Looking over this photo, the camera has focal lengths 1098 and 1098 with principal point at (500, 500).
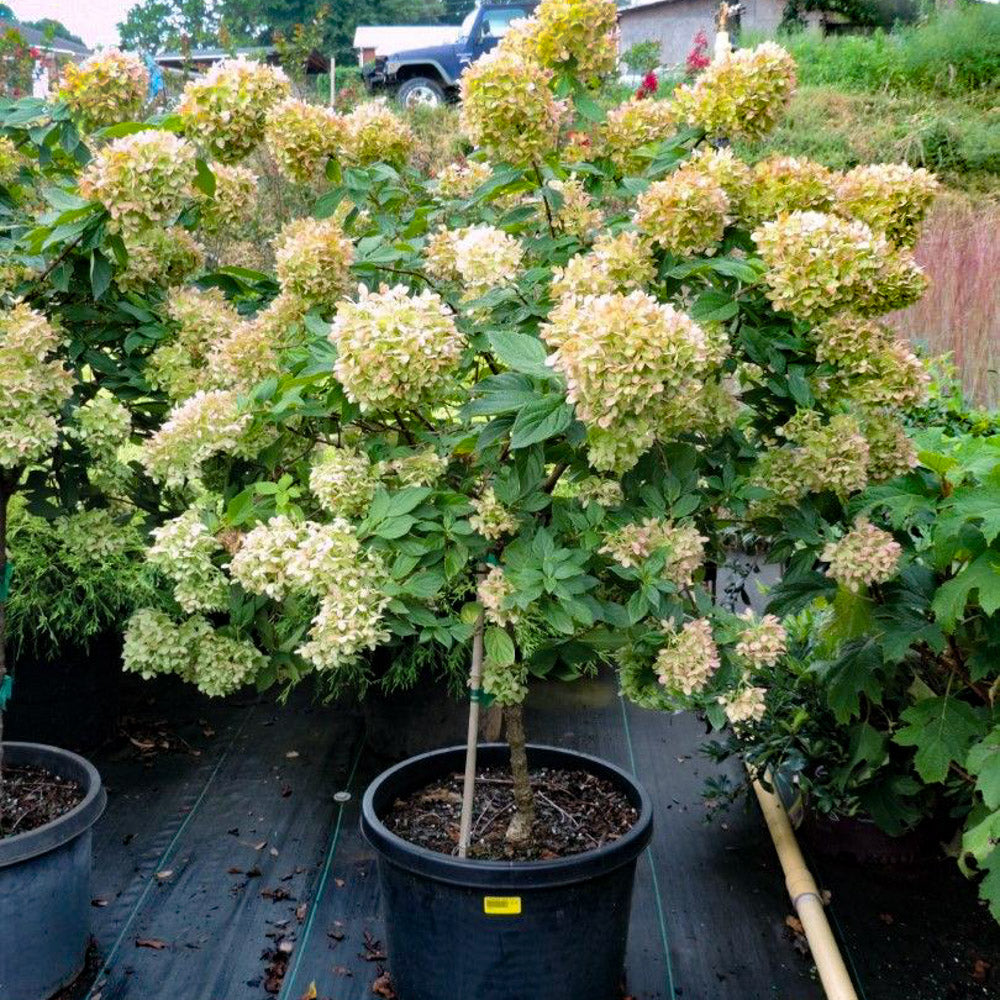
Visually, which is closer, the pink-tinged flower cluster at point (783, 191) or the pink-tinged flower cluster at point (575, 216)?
the pink-tinged flower cluster at point (783, 191)

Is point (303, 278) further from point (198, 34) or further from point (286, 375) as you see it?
point (198, 34)

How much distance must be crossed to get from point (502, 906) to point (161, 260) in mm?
1339

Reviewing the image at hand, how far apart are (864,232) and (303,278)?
0.81 meters

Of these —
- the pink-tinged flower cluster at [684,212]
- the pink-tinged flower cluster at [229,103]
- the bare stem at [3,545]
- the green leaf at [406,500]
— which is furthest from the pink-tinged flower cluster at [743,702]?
the bare stem at [3,545]

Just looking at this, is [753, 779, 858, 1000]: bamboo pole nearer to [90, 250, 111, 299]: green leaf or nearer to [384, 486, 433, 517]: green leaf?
[384, 486, 433, 517]: green leaf

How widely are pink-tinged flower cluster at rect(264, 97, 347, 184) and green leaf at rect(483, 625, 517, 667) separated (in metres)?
0.84

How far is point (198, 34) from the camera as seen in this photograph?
30016 millimetres

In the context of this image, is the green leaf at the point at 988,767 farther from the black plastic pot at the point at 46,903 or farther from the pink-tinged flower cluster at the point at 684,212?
the black plastic pot at the point at 46,903

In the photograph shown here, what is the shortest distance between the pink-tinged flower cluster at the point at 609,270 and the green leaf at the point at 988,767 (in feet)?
3.02

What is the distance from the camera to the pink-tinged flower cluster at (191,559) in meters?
1.67

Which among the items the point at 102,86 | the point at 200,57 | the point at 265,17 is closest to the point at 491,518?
the point at 102,86

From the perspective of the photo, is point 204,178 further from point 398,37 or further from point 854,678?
point 398,37

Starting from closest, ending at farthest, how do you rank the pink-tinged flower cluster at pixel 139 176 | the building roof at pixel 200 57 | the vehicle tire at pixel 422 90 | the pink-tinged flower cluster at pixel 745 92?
1. the pink-tinged flower cluster at pixel 745 92
2. the pink-tinged flower cluster at pixel 139 176
3. the building roof at pixel 200 57
4. the vehicle tire at pixel 422 90

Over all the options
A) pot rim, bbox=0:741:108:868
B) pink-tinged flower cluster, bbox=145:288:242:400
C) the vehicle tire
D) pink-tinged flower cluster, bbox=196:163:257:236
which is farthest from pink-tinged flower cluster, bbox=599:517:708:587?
the vehicle tire
